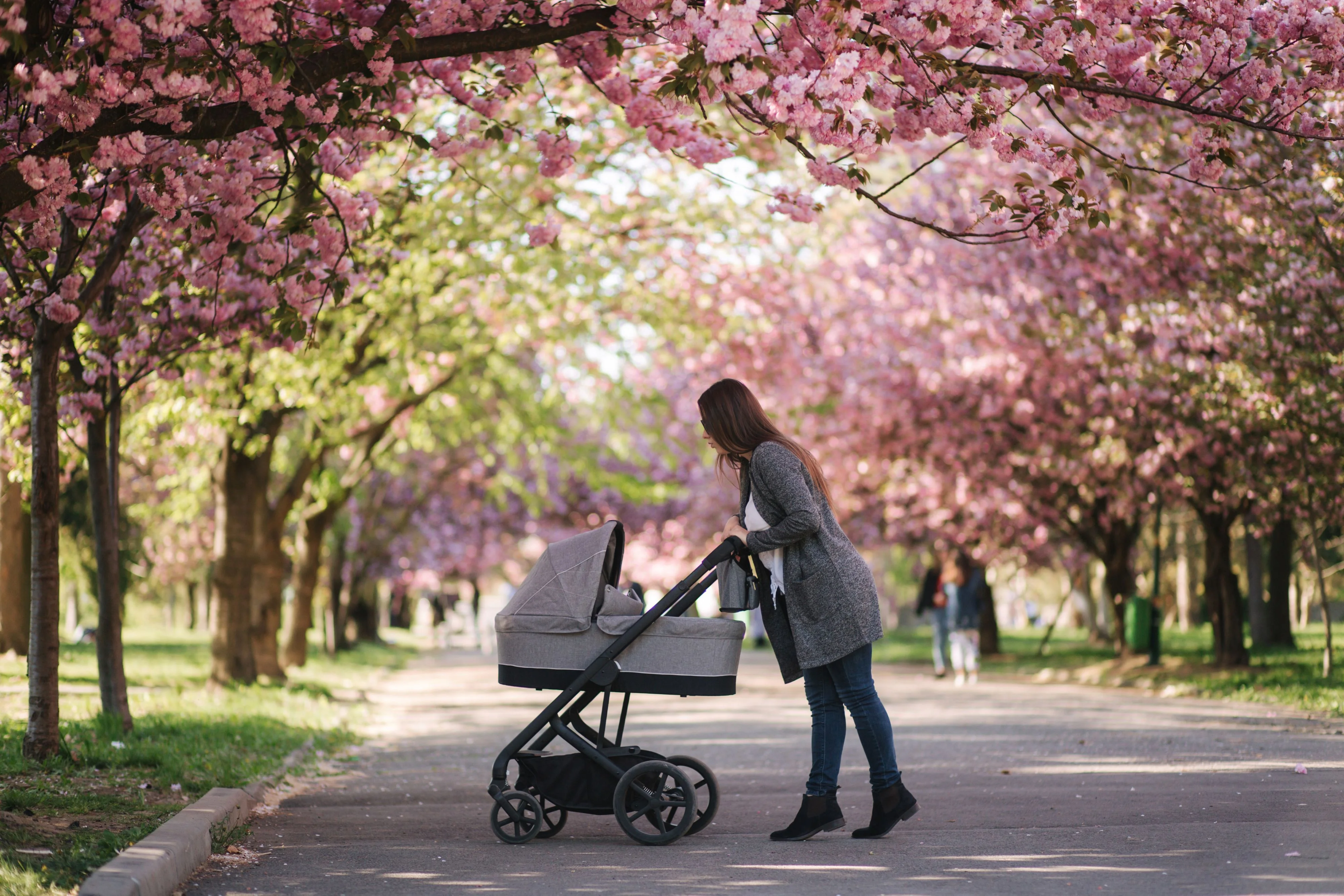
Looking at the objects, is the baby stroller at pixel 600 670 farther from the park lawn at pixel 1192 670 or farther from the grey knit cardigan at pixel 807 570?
the park lawn at pixel 1192 670

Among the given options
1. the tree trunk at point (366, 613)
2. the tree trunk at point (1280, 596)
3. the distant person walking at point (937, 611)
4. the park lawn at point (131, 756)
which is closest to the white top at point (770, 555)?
the park lawn at point (131, 756)

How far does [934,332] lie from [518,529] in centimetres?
2581

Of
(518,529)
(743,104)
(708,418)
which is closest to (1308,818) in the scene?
(708,418)

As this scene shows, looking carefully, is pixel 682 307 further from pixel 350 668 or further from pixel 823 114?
pixel 823 114

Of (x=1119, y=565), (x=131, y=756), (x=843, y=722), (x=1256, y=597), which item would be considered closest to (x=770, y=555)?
(x=843, y=722)

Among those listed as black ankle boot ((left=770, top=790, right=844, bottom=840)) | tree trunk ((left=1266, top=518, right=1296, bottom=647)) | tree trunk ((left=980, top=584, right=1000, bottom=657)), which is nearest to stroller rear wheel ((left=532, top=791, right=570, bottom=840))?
black ankle boot ((left=770, top=790, right=844, bottom=840))

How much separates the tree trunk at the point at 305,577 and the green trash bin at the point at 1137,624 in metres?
12.2

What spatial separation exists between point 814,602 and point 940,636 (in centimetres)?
1708

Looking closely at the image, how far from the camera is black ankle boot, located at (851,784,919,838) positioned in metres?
6.68

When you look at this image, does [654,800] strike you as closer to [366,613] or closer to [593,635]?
[593,635]

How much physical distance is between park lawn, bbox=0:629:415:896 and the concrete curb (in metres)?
0.16

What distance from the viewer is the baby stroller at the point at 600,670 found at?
655 centimetres

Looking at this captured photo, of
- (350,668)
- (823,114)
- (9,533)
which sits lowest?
(350,668)

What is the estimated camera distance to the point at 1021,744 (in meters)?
11.3
